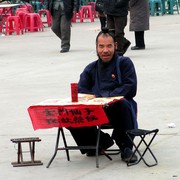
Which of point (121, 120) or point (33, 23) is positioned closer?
point (121, 120)

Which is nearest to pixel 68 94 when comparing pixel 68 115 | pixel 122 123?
pixel 122 123

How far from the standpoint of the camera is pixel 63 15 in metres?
16.6

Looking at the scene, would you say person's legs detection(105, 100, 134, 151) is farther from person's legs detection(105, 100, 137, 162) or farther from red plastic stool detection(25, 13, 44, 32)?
red plastic stool detection(25, 13, 44, 32)

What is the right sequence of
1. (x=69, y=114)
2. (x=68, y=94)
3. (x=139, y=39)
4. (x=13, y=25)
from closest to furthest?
(x=69, y=114), (x=68, y=94), (x=139, y=39), (x=13, y=25)

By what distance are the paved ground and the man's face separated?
2.97 ft

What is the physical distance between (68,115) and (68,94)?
165 inches

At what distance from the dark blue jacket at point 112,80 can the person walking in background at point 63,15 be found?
9505mm

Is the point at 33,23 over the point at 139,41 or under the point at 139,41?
over

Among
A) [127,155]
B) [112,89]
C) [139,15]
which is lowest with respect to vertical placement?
[127,155]

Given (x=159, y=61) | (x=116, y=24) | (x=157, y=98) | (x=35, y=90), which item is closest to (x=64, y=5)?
(x=116, y=24)

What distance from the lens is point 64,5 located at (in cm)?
1645

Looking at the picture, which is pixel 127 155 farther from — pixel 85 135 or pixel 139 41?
pixel 139 41

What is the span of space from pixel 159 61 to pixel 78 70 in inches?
65.2

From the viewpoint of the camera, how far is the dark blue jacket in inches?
270
